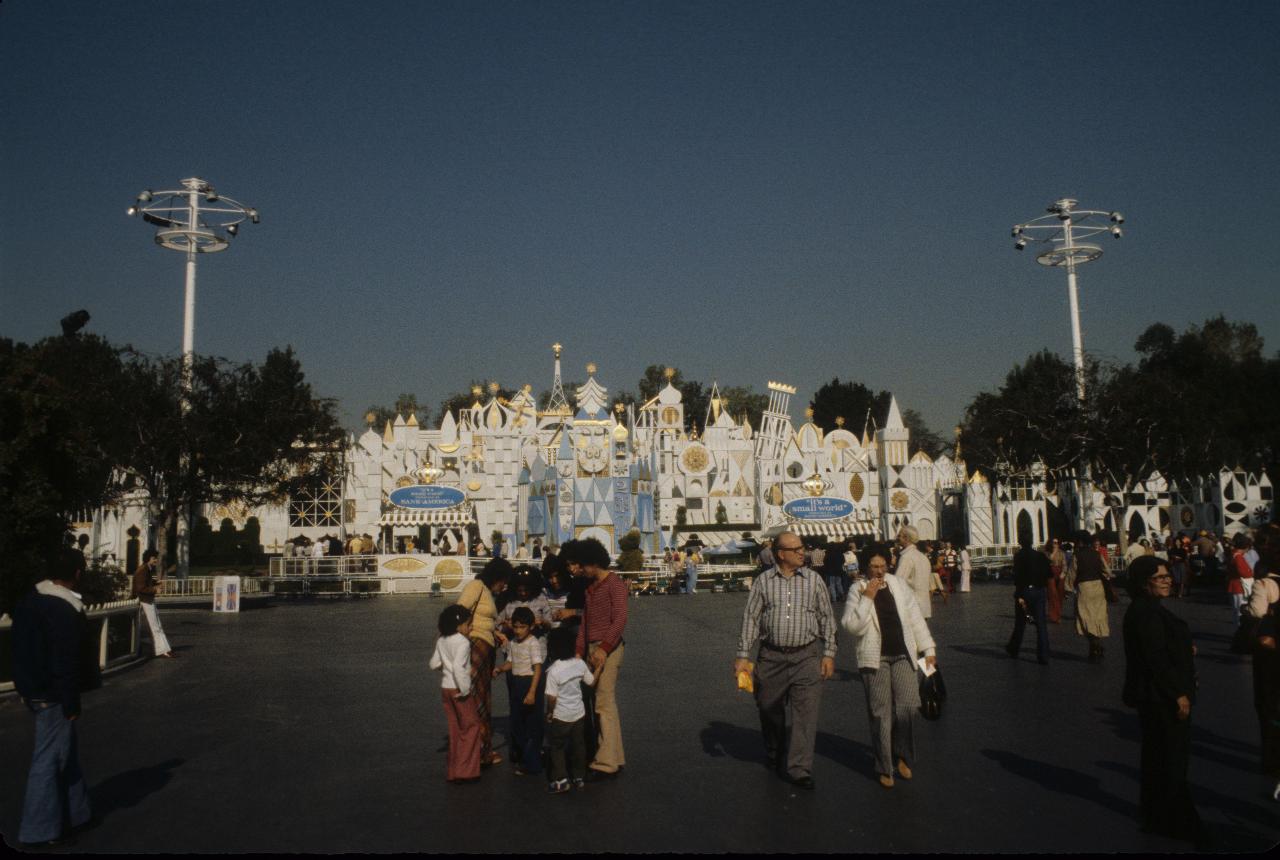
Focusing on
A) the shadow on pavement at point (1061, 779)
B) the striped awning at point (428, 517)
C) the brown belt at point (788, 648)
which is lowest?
the shadow on pavement at point (1061, 779)

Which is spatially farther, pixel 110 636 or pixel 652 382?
pixel 652 382

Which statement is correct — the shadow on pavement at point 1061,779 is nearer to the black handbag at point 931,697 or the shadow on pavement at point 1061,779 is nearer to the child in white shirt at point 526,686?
the black handbag at point 931,697

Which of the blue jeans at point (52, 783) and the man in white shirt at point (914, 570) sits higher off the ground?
the man in white shirt at point (914, 570)

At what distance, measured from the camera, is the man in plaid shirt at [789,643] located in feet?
24.7

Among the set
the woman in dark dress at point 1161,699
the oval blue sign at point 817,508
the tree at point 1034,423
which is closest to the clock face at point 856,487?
the oval blue sign at point 817,508

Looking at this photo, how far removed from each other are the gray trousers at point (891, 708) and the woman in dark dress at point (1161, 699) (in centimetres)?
158

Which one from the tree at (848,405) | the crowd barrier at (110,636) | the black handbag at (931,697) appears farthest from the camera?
the tree at (848,405)

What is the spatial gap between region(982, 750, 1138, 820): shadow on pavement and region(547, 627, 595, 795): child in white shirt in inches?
121

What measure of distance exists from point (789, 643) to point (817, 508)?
31.2m

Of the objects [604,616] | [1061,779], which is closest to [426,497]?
[604,616]

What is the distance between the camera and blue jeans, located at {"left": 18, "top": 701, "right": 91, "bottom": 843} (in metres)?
6.21

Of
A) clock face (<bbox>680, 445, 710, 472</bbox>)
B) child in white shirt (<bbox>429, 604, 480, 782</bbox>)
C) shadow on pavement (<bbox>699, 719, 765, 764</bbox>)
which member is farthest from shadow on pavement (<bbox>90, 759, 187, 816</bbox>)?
clock face (<bbox>680, 445, 710, 472</bbox>)

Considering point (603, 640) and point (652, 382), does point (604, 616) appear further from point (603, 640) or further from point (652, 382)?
point (652, 382)

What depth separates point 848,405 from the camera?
3656 inches
